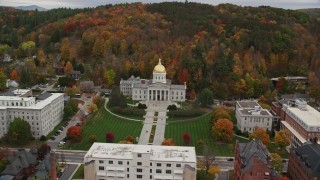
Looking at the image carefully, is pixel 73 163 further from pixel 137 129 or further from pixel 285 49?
pixel 285 49

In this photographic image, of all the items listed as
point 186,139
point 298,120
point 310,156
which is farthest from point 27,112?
point 298,120

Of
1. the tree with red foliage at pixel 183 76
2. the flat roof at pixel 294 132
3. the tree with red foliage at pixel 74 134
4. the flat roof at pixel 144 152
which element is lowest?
the tree with red foliage at pixel 74 134

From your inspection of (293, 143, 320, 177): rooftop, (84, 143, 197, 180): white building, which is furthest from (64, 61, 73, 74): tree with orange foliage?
(293, 143, 320, 177): rooftop

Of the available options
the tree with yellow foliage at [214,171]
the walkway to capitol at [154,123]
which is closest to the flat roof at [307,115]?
the tree with yellow foliage at [214,171]

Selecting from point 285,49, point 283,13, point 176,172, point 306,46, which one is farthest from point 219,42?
point 176,172

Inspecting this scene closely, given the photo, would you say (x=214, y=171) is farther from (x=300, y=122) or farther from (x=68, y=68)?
(x=68, y=68)

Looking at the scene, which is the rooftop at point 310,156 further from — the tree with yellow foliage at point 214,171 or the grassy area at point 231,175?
the tree with yellow foliage at point 214,171
